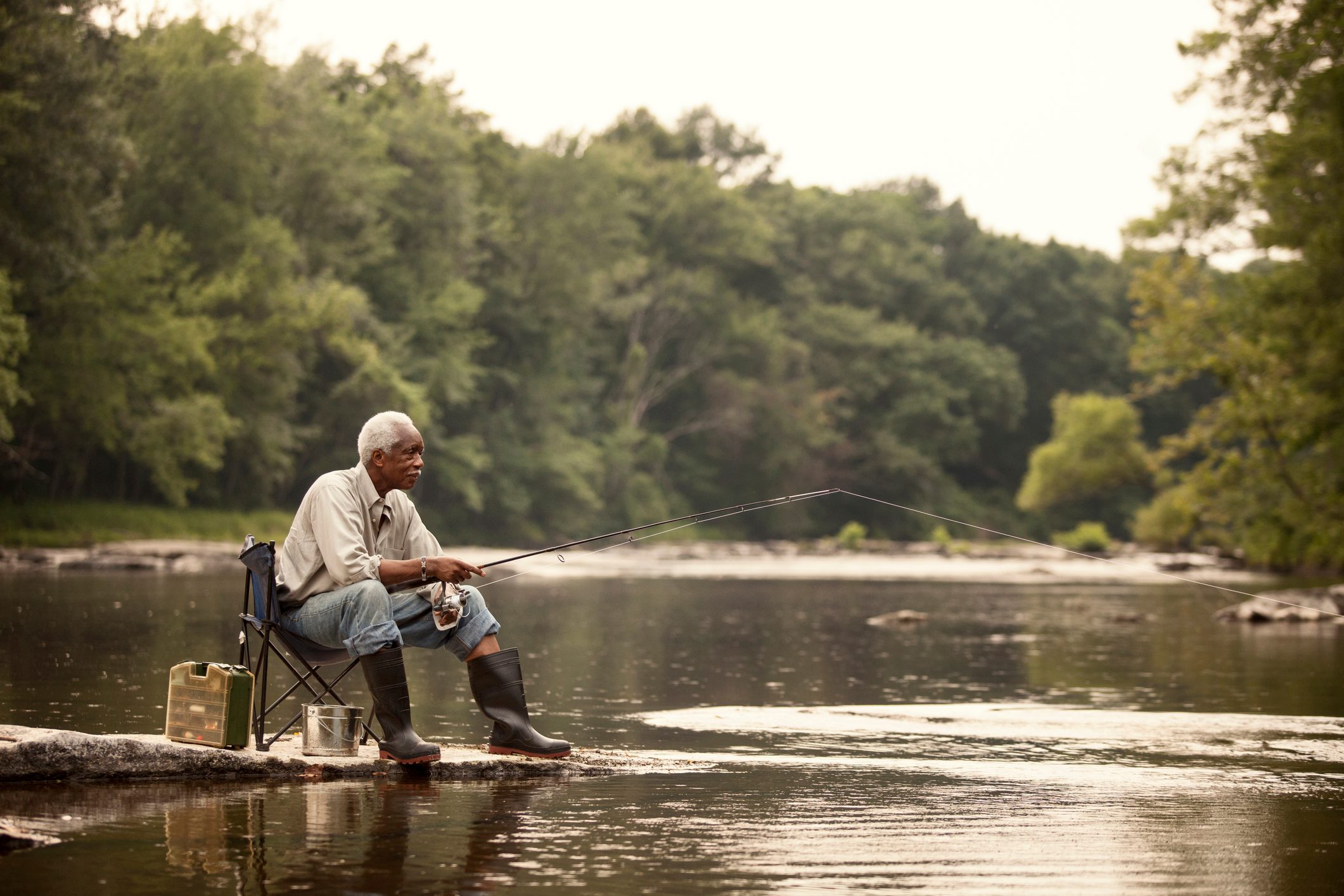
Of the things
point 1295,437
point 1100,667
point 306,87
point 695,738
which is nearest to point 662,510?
point 306,87

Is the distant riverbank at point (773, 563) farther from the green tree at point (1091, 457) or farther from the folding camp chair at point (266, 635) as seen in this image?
the folding camp chair at point (266, 635)

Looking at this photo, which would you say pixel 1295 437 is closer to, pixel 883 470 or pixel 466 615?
pixel 466 615

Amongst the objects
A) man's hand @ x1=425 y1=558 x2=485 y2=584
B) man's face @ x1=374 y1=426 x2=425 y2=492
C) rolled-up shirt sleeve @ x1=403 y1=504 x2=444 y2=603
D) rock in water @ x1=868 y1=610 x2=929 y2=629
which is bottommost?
rock in water @ x1=868 y1=610 x2=929 y2=629

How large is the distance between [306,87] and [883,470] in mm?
39437

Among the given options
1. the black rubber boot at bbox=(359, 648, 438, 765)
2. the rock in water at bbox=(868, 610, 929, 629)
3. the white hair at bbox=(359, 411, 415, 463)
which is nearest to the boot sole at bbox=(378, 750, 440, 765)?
the black rubber boot at bbox=(359, 648, 438, 765)

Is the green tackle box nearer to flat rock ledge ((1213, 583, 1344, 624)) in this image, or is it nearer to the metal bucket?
the metal bucket

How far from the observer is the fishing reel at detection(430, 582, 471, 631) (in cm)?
668

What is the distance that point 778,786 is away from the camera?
6797 mm

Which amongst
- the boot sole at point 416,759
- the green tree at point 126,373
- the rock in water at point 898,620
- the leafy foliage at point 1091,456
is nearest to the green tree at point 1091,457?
the leafy foliage at point 1091,456

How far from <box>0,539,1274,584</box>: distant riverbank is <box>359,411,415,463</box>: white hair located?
14.8m

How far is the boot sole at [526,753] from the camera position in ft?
23.0

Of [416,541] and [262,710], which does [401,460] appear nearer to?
[416,541]

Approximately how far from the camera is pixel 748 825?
5.81 meters

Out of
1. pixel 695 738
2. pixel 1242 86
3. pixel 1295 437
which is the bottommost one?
pixel 695 738
